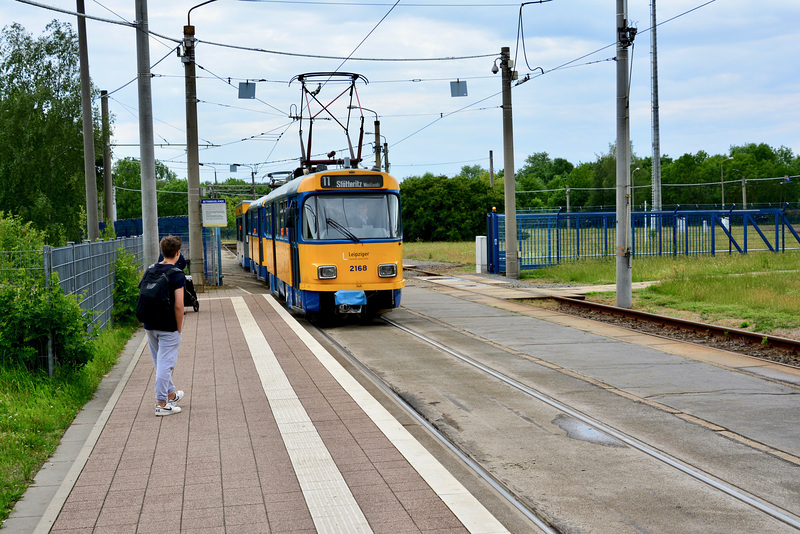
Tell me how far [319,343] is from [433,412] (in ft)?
18.3

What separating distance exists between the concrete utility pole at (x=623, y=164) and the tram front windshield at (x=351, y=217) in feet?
16.9

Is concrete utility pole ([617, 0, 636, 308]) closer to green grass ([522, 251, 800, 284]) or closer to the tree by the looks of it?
green grass ([522, 251, 800, 284])

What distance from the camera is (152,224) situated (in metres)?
18.2

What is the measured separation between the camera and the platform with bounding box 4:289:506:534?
5.25 metres

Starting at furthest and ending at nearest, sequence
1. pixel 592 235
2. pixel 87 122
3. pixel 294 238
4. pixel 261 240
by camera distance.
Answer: pixel 592 235 < pixel 261 240 < pixel 87 122 < pixel 294 238

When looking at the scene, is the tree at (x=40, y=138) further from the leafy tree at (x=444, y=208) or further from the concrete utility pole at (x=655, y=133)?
the leafy tree at (x=444, y=208)

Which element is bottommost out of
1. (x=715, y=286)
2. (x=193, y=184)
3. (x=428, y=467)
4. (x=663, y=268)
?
(x=428, y=467)

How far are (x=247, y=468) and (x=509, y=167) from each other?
22.7 m

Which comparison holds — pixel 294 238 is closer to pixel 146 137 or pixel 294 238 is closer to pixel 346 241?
pixel 346 241

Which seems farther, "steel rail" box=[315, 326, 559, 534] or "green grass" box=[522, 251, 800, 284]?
"green grass" box=[522, 251, 800, 284]

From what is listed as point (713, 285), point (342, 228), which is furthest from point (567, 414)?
point (713, 285)

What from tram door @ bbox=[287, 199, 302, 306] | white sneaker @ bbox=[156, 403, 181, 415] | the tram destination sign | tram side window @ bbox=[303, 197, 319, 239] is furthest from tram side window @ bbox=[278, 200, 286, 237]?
white sneaker @ bbox=[156, 403, 181, 415]

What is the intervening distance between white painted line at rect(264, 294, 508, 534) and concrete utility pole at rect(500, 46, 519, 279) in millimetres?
17913

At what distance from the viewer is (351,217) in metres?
16.4
